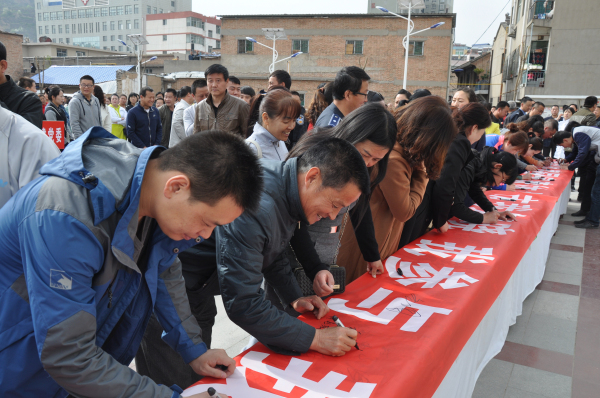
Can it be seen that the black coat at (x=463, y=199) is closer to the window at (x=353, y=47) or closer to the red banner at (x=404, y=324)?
the red banner at (x=404, y=324)

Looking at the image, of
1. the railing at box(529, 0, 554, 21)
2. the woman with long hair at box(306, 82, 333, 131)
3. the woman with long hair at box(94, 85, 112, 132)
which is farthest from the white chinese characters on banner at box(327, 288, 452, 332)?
the railing at box(529, 0, 554, 21)

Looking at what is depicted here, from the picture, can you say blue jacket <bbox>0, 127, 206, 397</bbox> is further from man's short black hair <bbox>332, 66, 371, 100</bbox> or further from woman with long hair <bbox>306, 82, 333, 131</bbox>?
woman with long hair <bbox>306, 82, 333, 131</bbox>

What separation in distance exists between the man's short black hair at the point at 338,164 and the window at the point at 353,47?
2169cm

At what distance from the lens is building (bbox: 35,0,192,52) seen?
60.2 meters

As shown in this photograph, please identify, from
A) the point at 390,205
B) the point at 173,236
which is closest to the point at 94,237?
the point at 173,236

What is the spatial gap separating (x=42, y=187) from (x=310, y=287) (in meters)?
1.06

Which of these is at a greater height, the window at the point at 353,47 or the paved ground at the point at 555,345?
the window at the point at 353,47

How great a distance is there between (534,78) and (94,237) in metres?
20.7

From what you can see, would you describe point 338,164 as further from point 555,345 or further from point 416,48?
point 416,48

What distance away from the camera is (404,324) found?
4.43 feet

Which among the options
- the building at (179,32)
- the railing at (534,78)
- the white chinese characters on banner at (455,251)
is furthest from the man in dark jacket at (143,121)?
the building at (179,32)

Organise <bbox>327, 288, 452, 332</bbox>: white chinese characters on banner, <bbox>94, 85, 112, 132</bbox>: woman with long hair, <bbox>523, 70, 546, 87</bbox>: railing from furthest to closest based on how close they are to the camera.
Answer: <bbox>523, 70, 546, 87</bbox>: railing, <bbox>94, 85, 112, 132</bbox>: woman with long hair, <bbox>327, 288, 452, 332</bbox>: white chinese characters on banner

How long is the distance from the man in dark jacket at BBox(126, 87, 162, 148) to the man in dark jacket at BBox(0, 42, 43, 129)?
3.11 m

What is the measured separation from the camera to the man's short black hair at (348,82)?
2.68 metres
